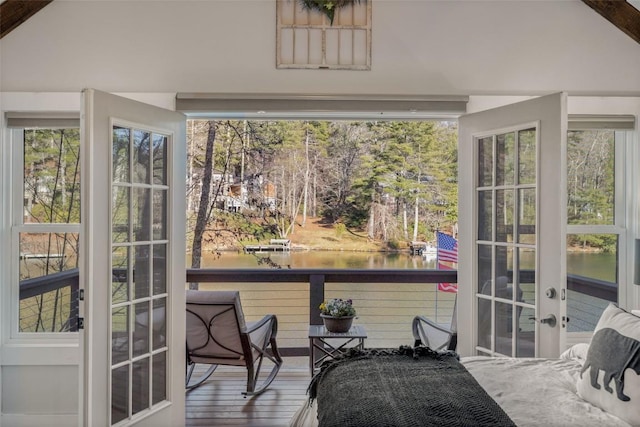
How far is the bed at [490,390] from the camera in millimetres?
1493

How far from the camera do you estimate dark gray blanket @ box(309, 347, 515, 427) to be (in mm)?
1467

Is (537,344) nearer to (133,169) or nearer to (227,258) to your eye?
(133,169)

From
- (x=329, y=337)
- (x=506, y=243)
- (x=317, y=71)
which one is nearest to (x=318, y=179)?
(x=329, y=337)

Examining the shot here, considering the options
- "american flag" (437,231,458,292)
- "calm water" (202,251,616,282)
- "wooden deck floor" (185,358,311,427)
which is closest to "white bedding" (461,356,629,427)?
"wooden deck floor" (185,358,311,427)

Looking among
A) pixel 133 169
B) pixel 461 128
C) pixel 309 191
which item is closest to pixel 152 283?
pixel 133 169

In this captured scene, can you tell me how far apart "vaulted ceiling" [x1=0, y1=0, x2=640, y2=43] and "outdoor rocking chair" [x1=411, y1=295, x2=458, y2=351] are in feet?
6.83

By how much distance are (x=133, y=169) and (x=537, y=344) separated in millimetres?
2405

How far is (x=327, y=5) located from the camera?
281cm

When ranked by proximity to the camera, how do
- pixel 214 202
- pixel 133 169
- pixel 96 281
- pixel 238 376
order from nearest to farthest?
1. pixel 96 281
2. pixel 133 169
3. pixel 238 376
4. pixel 214 202

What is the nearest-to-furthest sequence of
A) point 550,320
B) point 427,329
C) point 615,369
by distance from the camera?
point 615,369, point 550,320, point 427,329

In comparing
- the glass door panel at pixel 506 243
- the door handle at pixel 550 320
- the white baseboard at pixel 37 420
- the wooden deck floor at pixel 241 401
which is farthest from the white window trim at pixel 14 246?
the door handle at pixel 550 320

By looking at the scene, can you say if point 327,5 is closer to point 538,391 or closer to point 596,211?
point 596,211

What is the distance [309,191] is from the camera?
614 centimetres

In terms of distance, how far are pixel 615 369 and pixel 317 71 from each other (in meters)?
2.20
